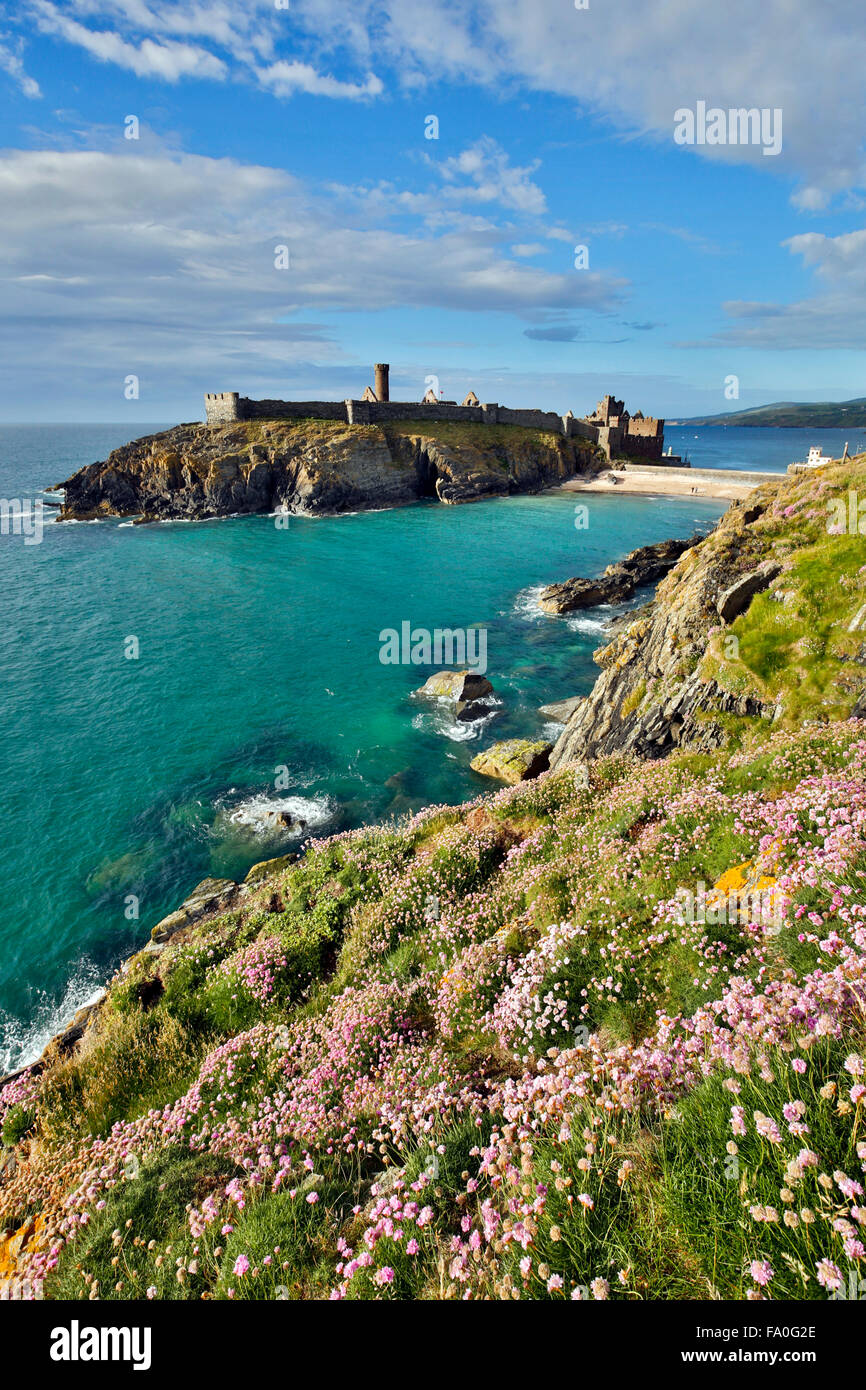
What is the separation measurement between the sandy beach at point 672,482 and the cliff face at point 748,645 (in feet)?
287

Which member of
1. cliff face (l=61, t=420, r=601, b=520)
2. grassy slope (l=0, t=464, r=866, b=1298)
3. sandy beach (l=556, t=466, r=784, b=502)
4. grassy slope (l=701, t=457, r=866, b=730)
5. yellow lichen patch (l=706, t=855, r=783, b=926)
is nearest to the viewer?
grassy slope (l=0, t=464, r=866, b=1298)

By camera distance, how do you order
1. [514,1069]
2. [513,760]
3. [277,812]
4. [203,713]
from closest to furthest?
[514,1069] → [277,812] → [513,760] → [203,713]

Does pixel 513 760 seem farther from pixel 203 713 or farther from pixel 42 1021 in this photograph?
pixel 42 1021

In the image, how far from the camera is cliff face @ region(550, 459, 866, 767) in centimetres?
1372

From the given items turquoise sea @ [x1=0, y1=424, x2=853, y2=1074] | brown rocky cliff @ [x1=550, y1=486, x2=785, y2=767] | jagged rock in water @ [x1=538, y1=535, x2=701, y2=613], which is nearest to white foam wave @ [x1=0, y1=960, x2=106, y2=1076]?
turquoise sea @ [x1=0, y1=424, x2=853, y2=1074]

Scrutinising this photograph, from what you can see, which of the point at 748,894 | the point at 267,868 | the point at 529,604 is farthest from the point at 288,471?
the point at 748,894

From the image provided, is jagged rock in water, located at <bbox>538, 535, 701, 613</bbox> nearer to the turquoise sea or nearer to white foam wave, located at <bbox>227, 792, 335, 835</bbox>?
the turquoise sea

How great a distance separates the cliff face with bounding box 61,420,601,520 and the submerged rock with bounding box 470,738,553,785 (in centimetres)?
7632

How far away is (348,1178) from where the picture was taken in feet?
20.2

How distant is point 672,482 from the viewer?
10469cm

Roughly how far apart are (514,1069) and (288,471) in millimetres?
98300
